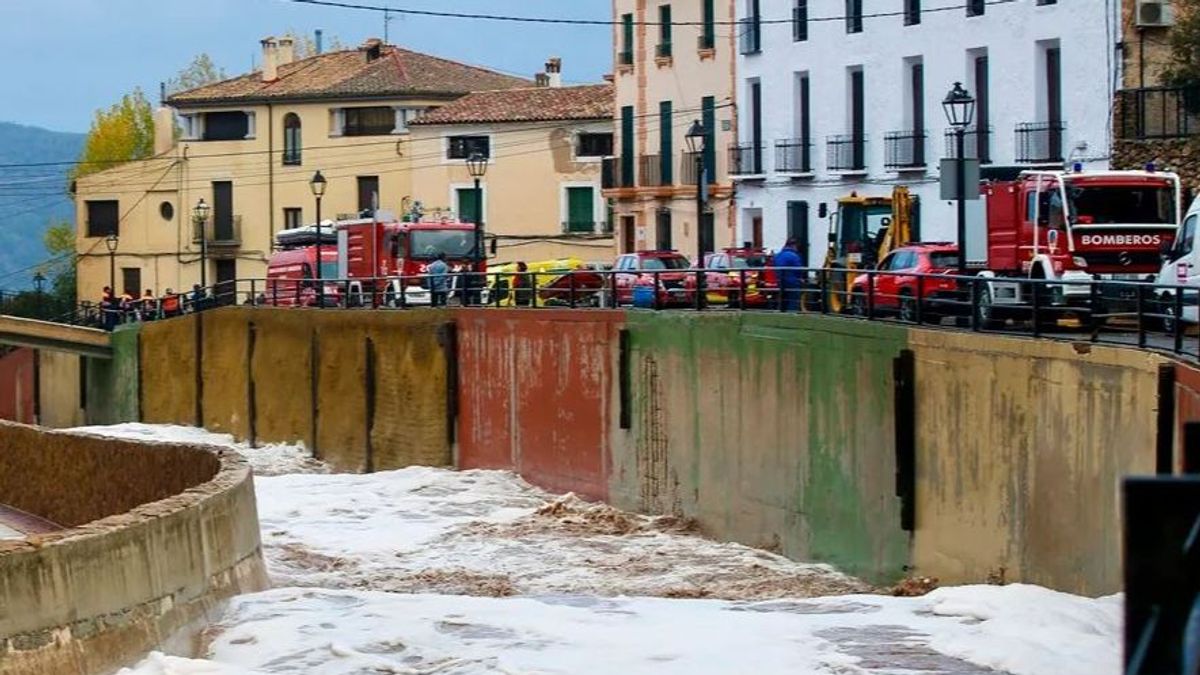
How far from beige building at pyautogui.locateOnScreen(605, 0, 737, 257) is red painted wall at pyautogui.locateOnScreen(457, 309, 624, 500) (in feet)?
61.8

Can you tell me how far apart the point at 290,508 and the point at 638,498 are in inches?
253

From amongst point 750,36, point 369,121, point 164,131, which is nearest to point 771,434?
point 750,36

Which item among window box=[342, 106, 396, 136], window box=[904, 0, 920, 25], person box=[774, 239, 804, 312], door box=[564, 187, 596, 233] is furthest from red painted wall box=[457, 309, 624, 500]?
window box=[342, 106, 396, 136]

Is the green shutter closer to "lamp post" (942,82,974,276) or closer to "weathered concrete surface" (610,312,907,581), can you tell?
"weathered concrete surface" (610,312,907,581)

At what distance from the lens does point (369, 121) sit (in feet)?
282

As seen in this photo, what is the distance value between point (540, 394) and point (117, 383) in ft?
86.4

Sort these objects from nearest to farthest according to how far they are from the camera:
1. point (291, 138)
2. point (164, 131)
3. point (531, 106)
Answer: point (531, 106) → point (291, 138) → point (164, 131)

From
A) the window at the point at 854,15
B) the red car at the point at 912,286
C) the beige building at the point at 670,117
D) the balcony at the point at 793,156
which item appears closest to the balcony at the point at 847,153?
the balcony at the point at 793,156

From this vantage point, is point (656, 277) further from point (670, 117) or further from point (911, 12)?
point (670, 117)

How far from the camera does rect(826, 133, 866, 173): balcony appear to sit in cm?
5172

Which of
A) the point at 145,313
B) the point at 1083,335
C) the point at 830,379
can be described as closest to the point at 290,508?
the point at 830,379

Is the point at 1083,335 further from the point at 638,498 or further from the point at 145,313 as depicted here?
the point at 145,313

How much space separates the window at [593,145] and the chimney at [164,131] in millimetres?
23951

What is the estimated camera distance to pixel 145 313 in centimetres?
6281
